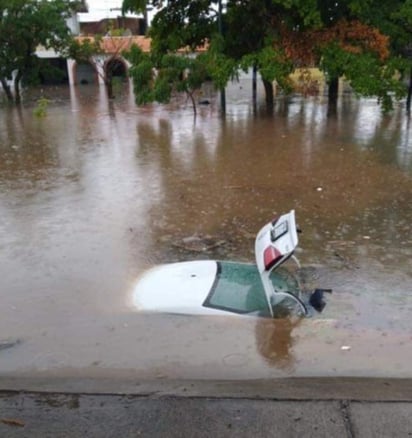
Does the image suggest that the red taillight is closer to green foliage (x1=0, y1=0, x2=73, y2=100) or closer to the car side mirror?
the car side mirror

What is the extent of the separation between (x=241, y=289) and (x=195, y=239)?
2.12 metres

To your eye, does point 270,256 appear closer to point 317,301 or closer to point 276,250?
point 276,250

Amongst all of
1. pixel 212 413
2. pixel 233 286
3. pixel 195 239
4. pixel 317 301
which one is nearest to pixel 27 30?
pixel 195 239

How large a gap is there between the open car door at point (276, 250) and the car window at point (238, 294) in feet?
0.48

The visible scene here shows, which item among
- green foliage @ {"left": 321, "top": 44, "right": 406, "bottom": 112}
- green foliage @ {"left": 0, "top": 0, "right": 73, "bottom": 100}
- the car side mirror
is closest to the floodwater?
the car side mirror

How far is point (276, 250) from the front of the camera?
14.5 ft

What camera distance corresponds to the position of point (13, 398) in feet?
10.1

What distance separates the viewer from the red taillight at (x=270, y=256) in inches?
172

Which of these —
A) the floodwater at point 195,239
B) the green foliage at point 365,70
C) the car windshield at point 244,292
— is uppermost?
the green foliage at point 365,70

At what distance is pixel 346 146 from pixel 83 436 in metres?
11.6

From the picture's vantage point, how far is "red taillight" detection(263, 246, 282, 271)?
4371 millimetres

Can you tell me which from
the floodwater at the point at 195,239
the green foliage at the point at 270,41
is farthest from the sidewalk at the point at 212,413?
the green foliage at the point at 270,41

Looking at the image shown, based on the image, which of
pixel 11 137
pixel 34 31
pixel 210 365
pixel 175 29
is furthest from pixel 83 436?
pixel 34 31

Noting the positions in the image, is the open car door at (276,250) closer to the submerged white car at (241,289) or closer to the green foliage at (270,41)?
the submerged white car at (241,289)
